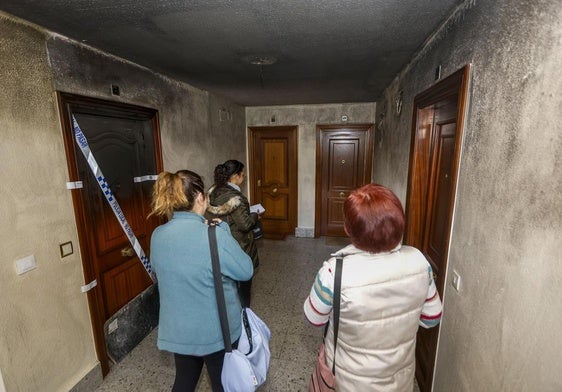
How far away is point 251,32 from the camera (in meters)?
1.62

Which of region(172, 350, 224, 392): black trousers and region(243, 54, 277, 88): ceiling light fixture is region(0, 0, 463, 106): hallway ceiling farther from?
region(172, 350, 224, 392): black trousers

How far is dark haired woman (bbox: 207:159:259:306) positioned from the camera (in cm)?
229

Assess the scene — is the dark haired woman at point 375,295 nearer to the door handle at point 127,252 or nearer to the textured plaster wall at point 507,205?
the textured plaster wall at point 507,205

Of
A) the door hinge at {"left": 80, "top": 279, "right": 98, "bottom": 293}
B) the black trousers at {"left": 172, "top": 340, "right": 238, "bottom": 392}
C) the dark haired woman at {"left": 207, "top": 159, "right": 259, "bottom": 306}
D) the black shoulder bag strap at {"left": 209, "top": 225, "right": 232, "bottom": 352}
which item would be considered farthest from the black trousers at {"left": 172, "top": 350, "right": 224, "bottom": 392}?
the door hinge at {"left": 80, "top": 279, "right": 98, "bottom": 293}

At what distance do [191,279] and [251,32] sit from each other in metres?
1.39

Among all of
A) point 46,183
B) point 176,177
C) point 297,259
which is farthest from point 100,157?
point 297,259

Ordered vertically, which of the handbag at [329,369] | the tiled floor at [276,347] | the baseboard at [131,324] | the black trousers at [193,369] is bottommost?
the tiled floor at [276,347]

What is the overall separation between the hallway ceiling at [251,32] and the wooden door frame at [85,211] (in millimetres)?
365

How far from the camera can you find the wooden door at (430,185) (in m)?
1.63

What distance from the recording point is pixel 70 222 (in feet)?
5.74

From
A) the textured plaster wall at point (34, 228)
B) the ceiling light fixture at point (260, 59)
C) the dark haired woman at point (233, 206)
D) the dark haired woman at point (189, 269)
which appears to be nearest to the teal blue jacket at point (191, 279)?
the dark haired woman at point (189, 269)

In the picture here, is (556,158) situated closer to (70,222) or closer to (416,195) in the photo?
(416,195)

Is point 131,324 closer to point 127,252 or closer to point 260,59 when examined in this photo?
point 127,252

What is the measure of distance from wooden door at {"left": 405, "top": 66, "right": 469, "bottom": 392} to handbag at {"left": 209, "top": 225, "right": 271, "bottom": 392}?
99 cm
